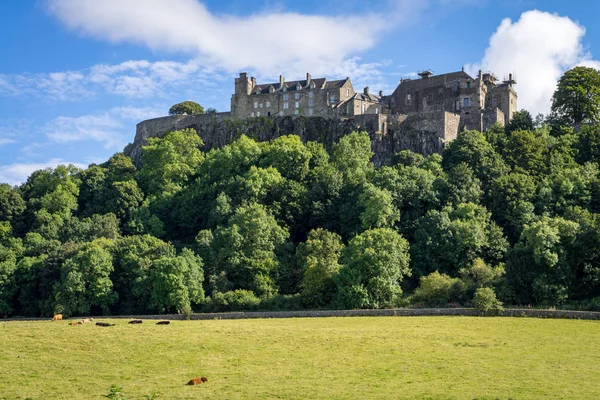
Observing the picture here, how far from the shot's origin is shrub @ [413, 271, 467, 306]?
5525 centimetres

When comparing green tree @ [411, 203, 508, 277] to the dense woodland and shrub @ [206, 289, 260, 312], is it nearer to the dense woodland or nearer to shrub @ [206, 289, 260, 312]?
the dense woodland

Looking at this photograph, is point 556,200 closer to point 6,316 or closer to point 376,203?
point 376,203

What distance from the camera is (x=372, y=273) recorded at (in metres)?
57.2

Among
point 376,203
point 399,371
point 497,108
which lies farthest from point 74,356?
point 497,108

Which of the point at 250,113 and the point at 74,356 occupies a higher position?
the point at 250,113

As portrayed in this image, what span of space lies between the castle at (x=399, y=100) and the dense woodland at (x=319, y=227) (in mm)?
4494

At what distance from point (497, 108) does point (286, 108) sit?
1056 inches

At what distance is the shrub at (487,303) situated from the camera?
5028 centimetres

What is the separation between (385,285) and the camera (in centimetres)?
5622

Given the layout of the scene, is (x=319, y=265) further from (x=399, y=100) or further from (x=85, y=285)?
(x=399, y=100)

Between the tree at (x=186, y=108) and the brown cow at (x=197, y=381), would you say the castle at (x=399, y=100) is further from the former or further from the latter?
the brown cow at (x=197, y=381)

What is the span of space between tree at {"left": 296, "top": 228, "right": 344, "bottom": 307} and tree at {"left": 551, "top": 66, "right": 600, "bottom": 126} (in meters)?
34.2

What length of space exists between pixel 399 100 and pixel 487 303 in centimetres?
4560

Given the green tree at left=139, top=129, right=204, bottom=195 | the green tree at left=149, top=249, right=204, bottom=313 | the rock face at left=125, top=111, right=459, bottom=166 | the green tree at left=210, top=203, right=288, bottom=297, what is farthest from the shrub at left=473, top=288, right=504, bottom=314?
the green tree at left=139, top=129, right=204, bottom=195
